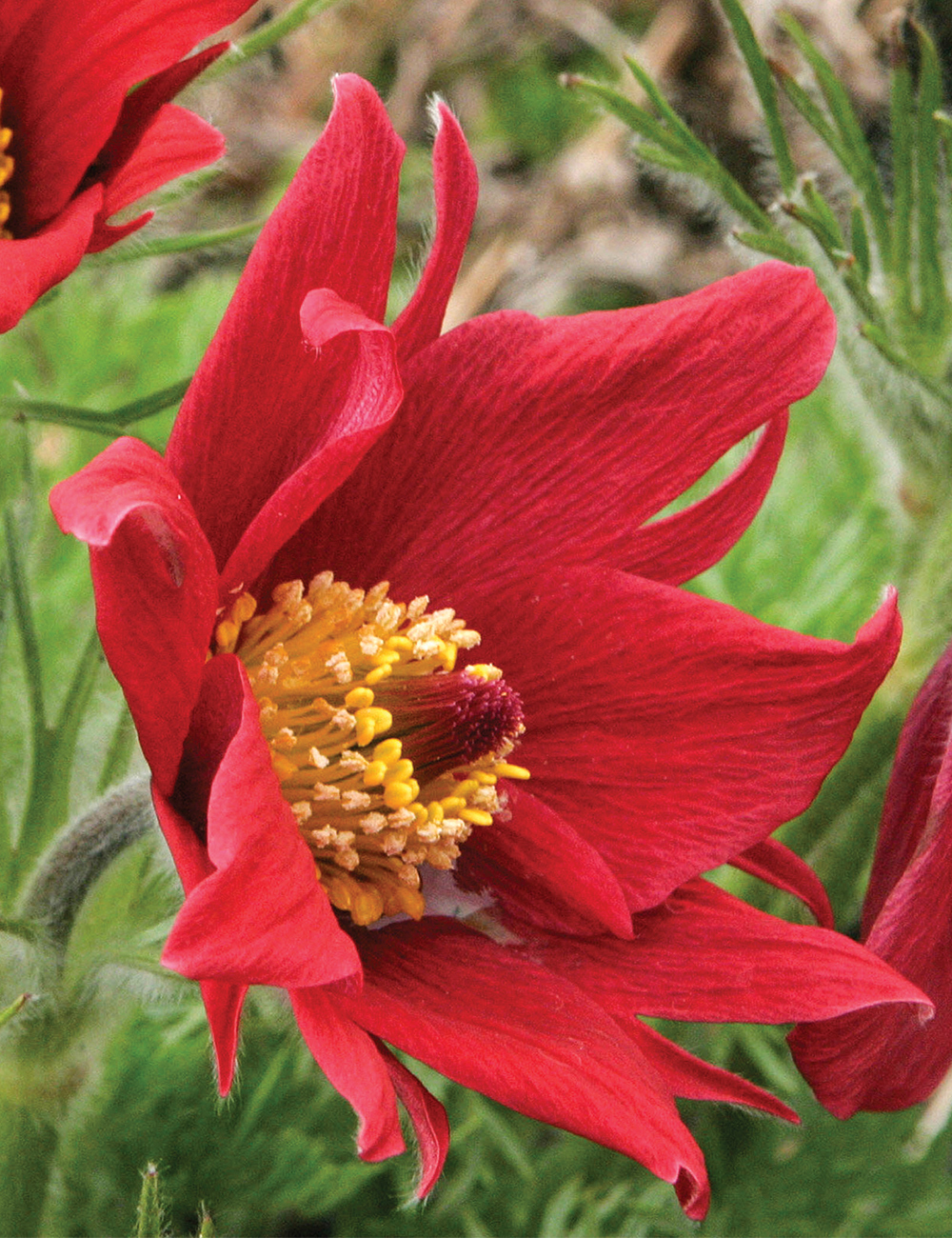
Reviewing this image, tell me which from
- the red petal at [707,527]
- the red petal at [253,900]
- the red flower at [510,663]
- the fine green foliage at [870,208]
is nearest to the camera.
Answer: the red petal at [253,900]

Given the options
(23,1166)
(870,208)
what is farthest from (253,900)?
(870,208)

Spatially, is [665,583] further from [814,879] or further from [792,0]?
[792,0]

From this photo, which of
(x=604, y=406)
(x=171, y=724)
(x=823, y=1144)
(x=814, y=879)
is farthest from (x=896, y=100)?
(x=823, y=1144)

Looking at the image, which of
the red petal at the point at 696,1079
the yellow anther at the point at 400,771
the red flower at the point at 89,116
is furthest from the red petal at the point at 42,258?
the red petal at the point at 696,1079

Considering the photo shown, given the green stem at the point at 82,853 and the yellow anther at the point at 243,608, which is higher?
the yellow anther at the point at 243,608

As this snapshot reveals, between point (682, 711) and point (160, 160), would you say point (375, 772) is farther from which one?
point (160, 160)

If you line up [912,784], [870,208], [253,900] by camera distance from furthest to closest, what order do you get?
[870,208] < [912,784] < [253,900]

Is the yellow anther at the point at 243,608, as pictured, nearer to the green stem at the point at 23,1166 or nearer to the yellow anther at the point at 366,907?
the yellow anther at the point at 366,907
